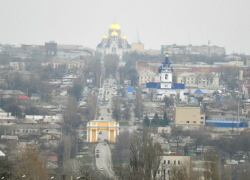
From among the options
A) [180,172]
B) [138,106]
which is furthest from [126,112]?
[180,172]

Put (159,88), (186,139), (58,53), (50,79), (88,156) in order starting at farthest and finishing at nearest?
1. (58,53)
2. (50,79)
3. (159,88)
4. (186,139)
5. (88,156)

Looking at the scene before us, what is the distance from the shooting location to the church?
5494cm

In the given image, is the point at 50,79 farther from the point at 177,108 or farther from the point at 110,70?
the point at 177,108

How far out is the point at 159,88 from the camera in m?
56.2

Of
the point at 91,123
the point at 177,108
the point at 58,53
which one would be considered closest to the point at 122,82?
the point at 177,108

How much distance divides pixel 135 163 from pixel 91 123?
12.3 metres

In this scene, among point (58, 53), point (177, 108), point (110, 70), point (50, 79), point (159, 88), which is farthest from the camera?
point (58, 53)

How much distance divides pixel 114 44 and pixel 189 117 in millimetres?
→ 51636

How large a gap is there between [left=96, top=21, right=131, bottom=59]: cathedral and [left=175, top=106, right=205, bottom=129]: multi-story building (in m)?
50.3

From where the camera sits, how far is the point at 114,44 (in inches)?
3735

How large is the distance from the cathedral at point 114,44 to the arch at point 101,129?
53.6 meters

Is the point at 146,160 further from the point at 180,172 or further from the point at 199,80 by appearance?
the point at 199,80

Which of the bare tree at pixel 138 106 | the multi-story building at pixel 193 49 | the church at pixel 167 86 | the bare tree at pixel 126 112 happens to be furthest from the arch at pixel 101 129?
the multi-story building at pixel 193 49

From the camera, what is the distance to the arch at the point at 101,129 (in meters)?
39.4
